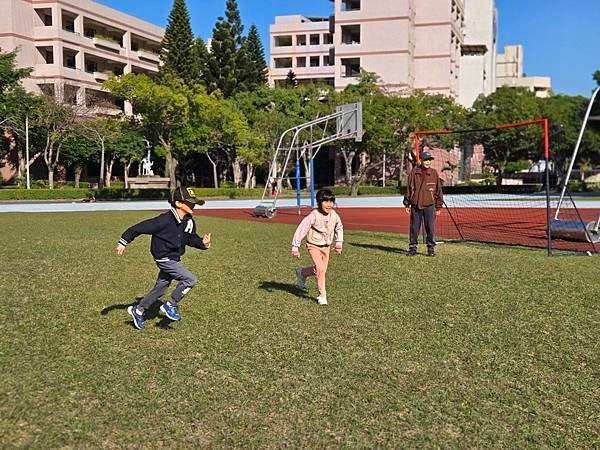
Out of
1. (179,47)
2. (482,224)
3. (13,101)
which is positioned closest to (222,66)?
(179,47)

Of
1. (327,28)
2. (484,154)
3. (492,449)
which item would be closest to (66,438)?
(492,449)

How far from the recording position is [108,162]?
46906 millimetres

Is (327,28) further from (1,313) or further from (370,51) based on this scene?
(1,313)

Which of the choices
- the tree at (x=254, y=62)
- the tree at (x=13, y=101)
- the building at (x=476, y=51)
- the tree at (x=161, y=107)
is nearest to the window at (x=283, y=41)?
the tree at (x=254, y=62)

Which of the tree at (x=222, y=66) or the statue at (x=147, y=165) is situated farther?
the tree at (x=222, y=66)

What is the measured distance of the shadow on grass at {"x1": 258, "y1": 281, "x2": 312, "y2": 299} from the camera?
7.62m

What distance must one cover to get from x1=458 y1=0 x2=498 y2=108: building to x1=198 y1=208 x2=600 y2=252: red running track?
4575cm

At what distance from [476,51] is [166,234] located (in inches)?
2715

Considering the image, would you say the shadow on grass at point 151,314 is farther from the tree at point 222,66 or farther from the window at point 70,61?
the window at point 70,61

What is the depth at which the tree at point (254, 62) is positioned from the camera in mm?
49219

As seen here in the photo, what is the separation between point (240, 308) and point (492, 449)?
3.82m

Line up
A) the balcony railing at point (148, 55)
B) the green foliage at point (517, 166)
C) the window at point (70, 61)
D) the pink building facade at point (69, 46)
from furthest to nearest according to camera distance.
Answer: the balcony railing at point (148, 55) → the window at point (70, 61) → the green foliage at point (517, 166) → the pink building facade at point (69, 46)

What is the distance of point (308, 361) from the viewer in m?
4.97

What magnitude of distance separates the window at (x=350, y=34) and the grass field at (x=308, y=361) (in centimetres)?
4968
